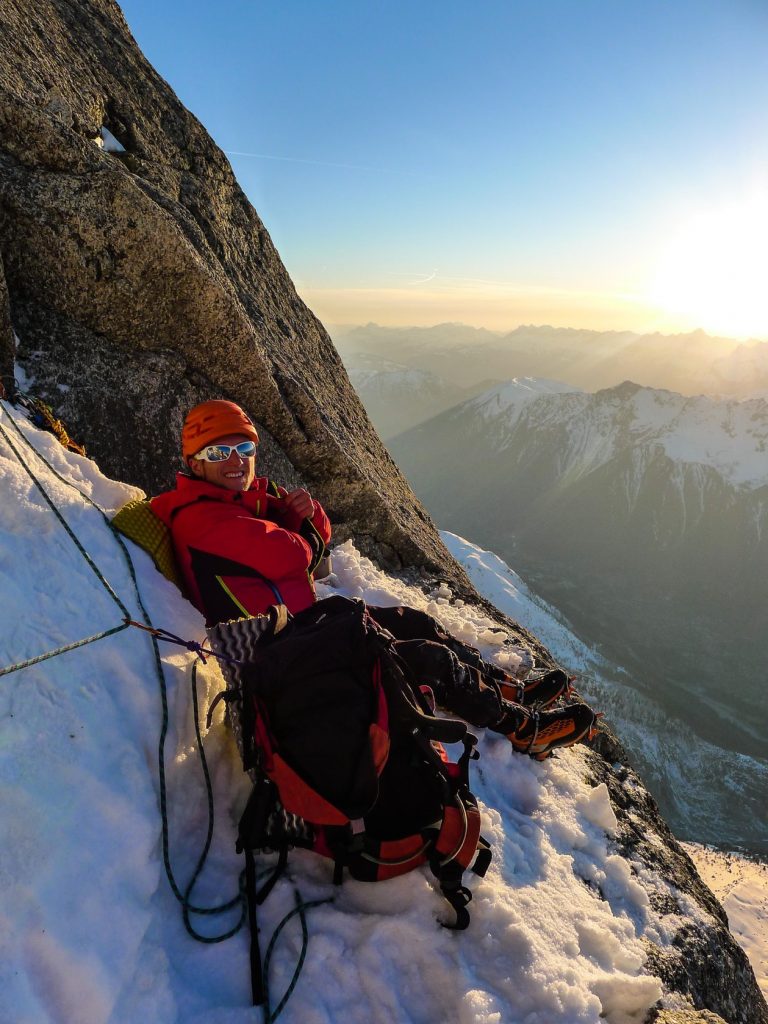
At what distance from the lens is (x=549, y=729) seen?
6.00 m

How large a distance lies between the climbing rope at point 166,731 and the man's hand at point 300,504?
1.68 metres

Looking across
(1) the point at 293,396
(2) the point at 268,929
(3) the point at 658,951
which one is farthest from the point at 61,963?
(1) the point at 293,396

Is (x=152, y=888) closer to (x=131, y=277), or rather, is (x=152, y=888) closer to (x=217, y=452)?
(x=217, y=452)

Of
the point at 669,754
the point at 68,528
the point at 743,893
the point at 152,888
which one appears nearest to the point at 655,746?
the point at 669,754

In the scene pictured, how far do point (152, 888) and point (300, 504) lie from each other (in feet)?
11.5

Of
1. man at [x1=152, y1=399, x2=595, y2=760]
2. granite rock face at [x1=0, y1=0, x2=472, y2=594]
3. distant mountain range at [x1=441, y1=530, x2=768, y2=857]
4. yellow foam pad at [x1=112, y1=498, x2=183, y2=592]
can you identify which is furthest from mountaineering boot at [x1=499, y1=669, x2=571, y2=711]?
distant mountain range at [x1=441, y1=530, x2=768, y2=857]

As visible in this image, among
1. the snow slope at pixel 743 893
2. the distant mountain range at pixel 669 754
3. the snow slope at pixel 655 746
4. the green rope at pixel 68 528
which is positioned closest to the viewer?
the green rope at pixel 68 528

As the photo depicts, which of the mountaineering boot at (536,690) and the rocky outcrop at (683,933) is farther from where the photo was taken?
the mountaineering boot at (536,690)

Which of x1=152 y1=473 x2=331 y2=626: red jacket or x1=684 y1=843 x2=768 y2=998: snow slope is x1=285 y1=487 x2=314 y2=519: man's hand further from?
x1=684 y1=843 x2=768 y2=998: snow slope

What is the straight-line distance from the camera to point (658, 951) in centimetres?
475

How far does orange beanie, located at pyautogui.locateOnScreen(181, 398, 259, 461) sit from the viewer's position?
505 centimetres

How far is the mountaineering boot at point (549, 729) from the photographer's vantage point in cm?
597

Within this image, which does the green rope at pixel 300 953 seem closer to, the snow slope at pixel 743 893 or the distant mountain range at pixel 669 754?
the snow slope at pixel 743 893

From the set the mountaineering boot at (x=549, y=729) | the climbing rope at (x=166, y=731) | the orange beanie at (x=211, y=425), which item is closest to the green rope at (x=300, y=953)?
the climbing rope at (x=166, y=731)
